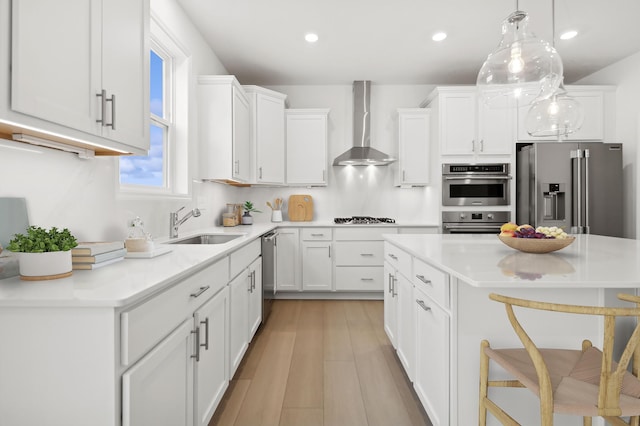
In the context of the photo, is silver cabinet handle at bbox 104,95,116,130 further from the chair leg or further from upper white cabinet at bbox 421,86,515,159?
upper white cabinet at bbox 421,86,515,159

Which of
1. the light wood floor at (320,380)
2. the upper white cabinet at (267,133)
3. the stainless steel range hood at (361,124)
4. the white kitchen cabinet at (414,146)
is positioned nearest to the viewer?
the light wood floor at (320,380)

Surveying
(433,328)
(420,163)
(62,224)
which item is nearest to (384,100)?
(420,163)

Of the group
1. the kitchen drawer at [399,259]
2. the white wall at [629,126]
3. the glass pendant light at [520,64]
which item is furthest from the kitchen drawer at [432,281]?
the white wall at [629,126]

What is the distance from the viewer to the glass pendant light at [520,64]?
1.64 m

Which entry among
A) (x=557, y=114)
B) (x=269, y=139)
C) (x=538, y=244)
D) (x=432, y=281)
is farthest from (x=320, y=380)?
(x=269, y=139)

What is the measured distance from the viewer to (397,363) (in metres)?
2.51

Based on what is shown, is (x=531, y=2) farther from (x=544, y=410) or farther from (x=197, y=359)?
(x=197, y=359)

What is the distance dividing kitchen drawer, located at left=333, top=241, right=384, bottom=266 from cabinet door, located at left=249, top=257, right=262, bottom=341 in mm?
1315

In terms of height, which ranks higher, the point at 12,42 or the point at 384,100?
the point at 384,100

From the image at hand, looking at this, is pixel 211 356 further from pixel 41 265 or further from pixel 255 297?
pixel 255 297

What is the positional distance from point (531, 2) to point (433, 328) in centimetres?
283

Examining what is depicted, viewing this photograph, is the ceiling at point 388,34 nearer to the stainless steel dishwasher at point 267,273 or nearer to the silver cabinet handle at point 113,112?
the silver cabinet handle at point 113,112

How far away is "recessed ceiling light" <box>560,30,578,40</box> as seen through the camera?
333cm

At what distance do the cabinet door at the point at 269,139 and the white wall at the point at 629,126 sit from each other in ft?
12.8
